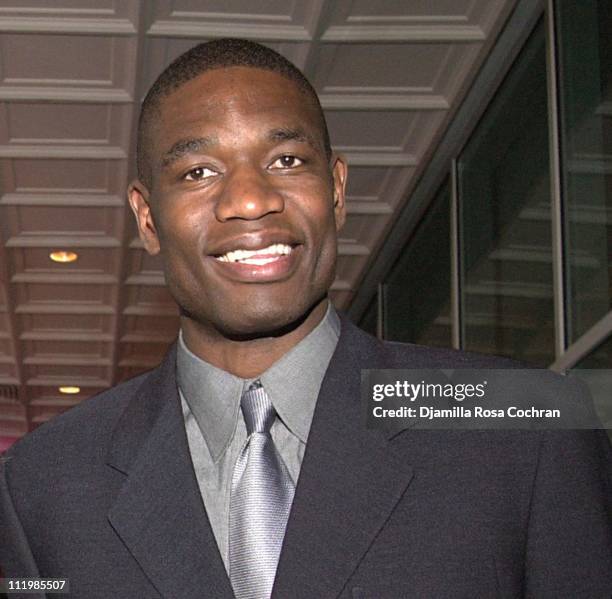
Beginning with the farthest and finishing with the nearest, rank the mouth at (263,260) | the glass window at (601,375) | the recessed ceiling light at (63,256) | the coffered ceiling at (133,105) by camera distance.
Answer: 1. the recessed ceiling light at (63,256)
2. the coffered ceiling at (133,105)
3. the glass window at (601,375)
4. the mouth at (263,260)

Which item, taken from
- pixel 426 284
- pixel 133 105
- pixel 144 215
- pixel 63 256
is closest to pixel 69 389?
pixel 63 256

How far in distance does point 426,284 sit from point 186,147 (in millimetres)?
6270

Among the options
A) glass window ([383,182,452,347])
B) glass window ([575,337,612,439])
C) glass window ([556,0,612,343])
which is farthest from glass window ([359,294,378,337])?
glass window ([575,337,612,439])

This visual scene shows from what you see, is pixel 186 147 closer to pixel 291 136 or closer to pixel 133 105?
pixel 291 136

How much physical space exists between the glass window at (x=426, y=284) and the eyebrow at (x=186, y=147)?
5.30m

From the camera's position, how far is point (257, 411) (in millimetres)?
→ 1277

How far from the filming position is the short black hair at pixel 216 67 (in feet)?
4.45

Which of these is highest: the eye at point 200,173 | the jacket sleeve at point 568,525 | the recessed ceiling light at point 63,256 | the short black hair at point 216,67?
the recessed ceiling light at point 63,256

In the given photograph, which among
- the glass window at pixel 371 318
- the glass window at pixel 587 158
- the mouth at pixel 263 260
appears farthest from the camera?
the glass window at pixel 371 318

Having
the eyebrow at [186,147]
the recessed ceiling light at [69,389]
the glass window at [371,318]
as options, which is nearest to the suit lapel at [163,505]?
the eyebrow at [186,147]

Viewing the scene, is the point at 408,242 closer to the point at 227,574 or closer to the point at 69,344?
the point at 69,344

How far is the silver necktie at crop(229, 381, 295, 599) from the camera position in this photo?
3.81 ft

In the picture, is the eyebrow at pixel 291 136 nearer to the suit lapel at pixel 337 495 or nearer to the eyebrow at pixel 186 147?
the eyebrow at pixel 186 147

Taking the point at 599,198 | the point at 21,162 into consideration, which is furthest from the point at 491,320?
the point at 21,162
